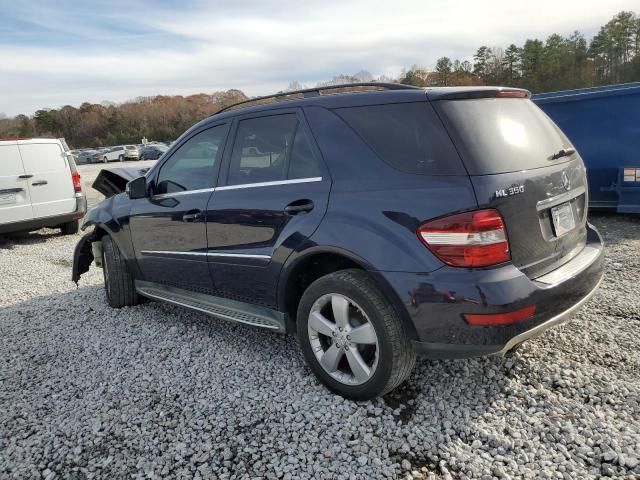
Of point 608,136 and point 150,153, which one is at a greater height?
point 150,153

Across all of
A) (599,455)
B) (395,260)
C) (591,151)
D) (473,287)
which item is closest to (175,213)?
(395,260)

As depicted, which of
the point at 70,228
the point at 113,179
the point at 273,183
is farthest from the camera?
the point at 70,228

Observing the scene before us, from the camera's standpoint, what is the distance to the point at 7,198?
814 centimetres

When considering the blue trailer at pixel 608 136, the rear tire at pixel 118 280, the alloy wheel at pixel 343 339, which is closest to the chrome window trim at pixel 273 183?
the alloy wheel at pixel 343 339

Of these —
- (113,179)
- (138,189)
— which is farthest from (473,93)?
(113,179)

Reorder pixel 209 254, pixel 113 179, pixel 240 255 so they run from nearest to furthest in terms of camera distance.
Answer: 1. pixel 240 255
2. pixel 209 254
3. pixel 113 179

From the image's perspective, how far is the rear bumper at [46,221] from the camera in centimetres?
827

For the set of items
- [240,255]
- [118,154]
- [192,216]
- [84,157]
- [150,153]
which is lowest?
[240,255]

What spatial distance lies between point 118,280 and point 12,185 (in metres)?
4.89

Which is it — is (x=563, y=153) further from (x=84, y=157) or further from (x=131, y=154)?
(x=84, y=157)

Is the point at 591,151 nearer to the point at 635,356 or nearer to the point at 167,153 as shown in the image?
the point at 635,356

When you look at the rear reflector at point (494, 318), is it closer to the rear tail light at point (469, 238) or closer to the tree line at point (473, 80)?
the rear tail light at point (469, 238)

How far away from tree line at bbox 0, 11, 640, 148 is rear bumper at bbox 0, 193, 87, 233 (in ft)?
162

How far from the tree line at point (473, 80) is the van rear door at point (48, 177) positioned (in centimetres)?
4951
